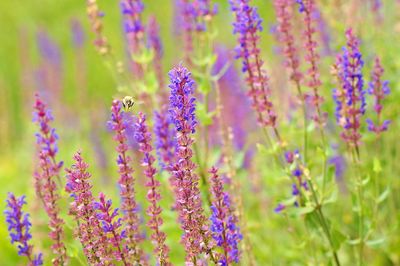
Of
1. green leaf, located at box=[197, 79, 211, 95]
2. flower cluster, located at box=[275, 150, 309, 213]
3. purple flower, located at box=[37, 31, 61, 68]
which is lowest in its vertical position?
flower cluster, located at box=[275, 150, 309, 213]

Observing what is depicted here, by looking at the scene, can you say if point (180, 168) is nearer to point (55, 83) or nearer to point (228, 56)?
point (228, 56)

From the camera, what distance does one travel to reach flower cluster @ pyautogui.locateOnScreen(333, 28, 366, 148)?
129 inches

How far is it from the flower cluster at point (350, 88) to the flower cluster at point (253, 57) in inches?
15.1

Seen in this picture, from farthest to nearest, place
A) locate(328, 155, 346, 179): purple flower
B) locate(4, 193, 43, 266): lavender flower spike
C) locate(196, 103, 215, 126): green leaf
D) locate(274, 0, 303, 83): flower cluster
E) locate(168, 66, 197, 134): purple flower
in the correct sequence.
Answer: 1. locate(328, 155, 346, 179): purple flower
2. locate(196, 103, 215, 126): green leaf
3. locate(274, 0, 303, 83): flower cluster
4. locate(4, 193, 43, 266): lavender flower spike
5. locate(168, 66, 197, 134): purple flower

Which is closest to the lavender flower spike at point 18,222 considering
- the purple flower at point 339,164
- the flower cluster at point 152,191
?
the flower cluster at point 152,191

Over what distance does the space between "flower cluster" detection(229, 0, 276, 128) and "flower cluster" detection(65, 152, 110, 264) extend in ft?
4.17

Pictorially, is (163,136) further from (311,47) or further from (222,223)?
(222,223)

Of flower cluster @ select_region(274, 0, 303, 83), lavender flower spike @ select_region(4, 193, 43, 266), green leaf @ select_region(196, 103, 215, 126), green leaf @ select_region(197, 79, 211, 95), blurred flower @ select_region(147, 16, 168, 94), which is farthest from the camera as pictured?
blurred flower @ select_region(147, 16, 168, 94)

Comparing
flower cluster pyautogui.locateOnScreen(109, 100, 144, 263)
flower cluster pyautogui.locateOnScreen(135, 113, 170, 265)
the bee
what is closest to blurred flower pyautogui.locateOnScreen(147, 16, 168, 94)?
flower cluster pyautogui.locateOnScreen(109, 100, 144, 263)

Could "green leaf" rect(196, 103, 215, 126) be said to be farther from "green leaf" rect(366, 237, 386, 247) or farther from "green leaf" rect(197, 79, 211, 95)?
"green leaf" rect(366, 237, 386, 247)

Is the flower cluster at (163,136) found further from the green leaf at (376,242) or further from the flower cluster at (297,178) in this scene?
the green leaf at (376,242)

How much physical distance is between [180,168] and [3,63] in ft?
39.0

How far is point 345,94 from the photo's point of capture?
3430 mm

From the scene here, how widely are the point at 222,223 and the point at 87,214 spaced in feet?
1.82
